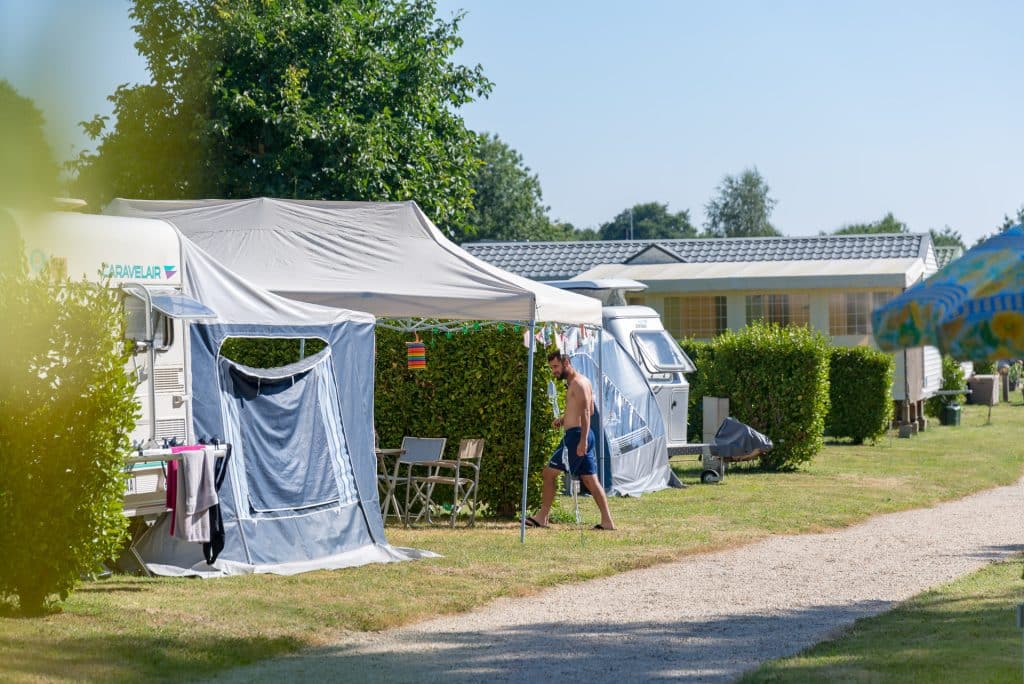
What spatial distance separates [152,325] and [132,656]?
283 centimetres

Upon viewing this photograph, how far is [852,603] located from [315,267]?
19.9ft

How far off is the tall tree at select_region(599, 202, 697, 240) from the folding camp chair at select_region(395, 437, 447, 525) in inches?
3284

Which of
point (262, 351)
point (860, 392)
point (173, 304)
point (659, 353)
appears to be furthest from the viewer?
point (860, 392)

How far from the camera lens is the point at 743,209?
9938 centimetres

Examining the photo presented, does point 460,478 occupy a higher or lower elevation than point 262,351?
lower

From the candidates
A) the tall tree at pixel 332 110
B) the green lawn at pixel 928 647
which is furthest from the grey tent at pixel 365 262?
the tall tree at pixel 332 110

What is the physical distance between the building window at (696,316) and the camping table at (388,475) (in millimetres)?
13480

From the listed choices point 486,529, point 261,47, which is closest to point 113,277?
point 486,529

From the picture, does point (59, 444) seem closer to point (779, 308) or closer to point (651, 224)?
point (779, 308)

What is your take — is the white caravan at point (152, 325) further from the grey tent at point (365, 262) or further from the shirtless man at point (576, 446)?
the shirtless man at point (576, 446)

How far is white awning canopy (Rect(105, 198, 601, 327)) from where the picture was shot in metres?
11.3

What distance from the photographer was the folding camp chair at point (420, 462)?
12.4 m

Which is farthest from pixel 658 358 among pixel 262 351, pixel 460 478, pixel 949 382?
pixel 949 382

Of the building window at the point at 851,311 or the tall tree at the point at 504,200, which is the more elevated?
the tall tree at the point at 504,200
